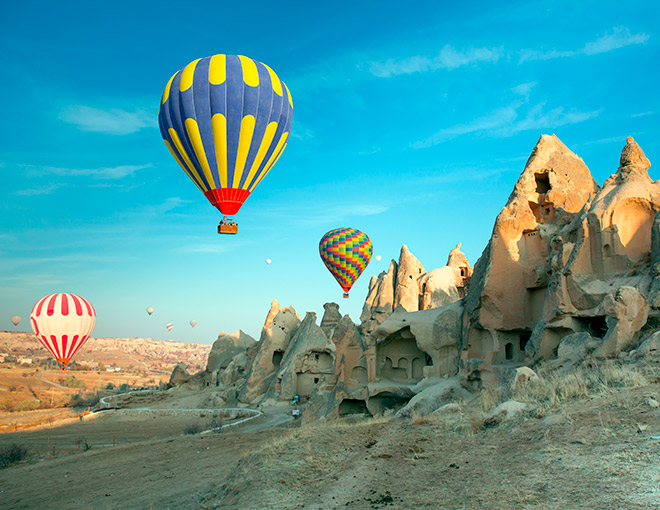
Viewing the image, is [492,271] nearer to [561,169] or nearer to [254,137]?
[561,169]

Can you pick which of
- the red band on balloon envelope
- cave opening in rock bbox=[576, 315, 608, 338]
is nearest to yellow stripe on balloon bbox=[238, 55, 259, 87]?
the red band on balloon envelope

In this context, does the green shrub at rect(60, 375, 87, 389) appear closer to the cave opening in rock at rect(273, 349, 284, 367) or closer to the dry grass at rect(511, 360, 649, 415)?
the cave opening in rock at rect(273, 349, 284, 367)

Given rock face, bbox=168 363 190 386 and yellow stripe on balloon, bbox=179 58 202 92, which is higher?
yellow stripe on balloon, bbox=179 58 202 92

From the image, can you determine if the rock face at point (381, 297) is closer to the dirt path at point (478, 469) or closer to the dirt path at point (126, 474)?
the dirt path at point (126, 474)

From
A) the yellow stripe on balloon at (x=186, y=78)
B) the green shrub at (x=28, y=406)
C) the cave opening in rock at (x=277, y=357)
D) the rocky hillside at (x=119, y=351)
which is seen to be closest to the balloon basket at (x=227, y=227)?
the yellow stripe on balloon at (x=186, y=78)

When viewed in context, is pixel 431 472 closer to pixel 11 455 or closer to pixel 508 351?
pixel 508 351

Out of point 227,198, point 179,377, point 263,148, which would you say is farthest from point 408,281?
point 227,198

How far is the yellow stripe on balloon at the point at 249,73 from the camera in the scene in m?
18.6

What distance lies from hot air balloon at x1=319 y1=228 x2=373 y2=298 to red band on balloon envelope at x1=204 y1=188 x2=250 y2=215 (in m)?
17.6

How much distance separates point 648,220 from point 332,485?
13.4 m

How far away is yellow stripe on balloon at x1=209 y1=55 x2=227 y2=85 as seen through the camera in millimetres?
18266

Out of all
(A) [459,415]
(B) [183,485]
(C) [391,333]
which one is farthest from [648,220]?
(B) [183,485]

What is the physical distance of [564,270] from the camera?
1623 cm

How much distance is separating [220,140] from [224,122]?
0.62 m
